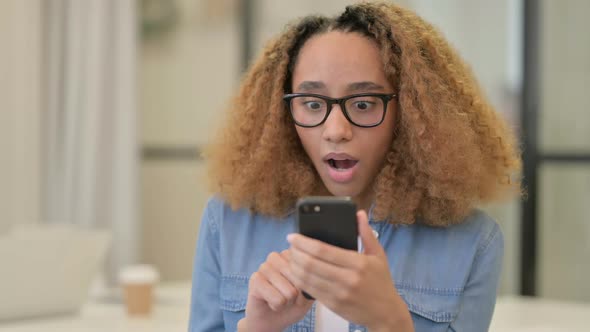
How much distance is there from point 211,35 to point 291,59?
6.80ft

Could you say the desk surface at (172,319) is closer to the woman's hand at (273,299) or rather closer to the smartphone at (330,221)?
the woman's hand at (273,299)

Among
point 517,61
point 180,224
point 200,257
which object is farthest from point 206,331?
point 180,224

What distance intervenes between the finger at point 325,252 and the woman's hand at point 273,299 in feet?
0.21

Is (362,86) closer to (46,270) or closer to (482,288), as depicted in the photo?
(482,288)

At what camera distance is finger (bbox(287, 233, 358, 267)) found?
82 centimetres

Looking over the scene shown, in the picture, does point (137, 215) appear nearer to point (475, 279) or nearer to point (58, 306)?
point (58, 306)

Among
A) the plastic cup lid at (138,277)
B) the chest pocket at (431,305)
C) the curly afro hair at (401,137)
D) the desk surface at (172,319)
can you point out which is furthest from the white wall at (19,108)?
the chest pocket at (431,305)

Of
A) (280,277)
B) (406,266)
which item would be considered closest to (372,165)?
(406,266)

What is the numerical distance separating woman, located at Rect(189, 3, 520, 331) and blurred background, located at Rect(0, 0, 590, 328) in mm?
1068

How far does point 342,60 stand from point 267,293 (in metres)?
0.35

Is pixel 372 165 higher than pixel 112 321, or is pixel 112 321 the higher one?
pixel 372 165

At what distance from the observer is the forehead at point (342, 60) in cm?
104

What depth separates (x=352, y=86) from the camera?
3.40 ft

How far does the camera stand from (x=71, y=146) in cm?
281
